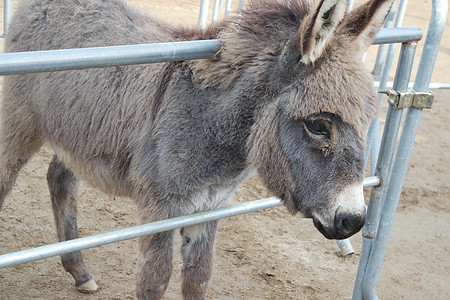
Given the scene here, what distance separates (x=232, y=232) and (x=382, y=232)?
6.10ft

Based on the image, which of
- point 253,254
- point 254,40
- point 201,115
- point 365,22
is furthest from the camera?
point 253,254

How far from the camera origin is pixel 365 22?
6.95 ft

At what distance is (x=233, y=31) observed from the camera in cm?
233

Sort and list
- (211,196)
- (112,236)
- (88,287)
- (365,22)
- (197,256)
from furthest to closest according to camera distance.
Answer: (88,287), (197,256), (211,196), (365,22), (112,236)

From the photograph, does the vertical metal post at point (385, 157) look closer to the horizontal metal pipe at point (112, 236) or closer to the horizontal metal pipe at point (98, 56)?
the horizontal metal pipe at point (112, 236)

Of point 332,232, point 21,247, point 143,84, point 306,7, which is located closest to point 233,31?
point 306,7

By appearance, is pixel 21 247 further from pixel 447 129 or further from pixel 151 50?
pixel 447 129

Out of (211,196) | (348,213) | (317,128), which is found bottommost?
(211,196)

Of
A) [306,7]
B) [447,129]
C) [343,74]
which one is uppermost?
[306,7]

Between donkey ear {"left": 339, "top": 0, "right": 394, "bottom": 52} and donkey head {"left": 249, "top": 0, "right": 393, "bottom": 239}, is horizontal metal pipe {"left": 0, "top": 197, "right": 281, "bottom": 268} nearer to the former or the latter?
donkey head {"left": 249, "top": 0, "right": 393, "bottom": 239}

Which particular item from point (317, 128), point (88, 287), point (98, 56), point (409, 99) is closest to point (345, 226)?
point (317, 128)

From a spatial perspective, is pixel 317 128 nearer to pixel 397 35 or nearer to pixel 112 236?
pixel 397 35

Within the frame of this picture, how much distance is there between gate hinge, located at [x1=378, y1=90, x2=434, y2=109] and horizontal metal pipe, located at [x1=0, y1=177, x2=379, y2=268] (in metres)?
0.38

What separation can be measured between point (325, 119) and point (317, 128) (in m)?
0.05
